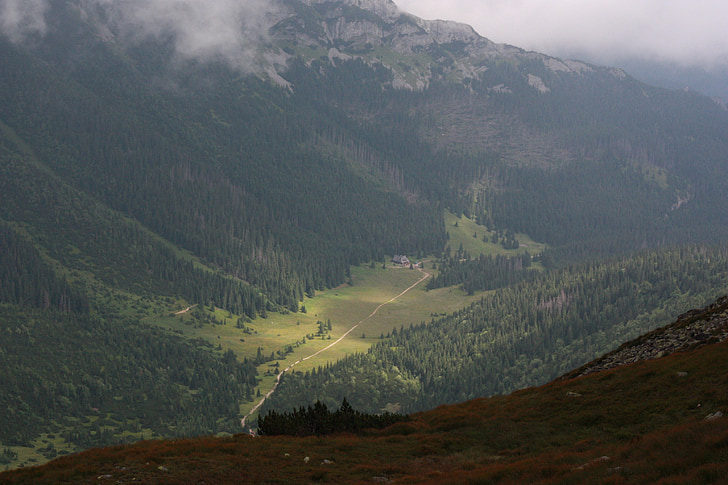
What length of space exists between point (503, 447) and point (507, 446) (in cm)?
48

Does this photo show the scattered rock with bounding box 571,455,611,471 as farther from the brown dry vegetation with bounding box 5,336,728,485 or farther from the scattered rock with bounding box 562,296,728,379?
the scattered rock with bounding box 562,296,728,379

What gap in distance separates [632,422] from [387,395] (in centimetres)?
15079

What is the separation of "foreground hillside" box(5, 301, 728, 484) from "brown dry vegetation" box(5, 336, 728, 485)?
0.10 m

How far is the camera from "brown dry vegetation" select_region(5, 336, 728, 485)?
40.3 m

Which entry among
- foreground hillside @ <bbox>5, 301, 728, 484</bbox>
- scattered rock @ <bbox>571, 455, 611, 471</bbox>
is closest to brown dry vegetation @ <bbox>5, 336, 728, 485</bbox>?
foreground hillside @ <bbox>5, 301, 728, 484</bbox>

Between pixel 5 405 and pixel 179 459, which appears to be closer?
pixel 179 459

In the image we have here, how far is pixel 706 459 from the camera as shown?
106ft

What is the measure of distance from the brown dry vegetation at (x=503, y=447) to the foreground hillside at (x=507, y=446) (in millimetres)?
101

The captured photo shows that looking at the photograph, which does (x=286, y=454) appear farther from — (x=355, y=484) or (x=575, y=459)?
(x=575, y=459)

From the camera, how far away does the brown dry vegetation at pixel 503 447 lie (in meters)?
40.3

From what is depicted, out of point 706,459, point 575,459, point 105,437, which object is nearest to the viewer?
point 706,459

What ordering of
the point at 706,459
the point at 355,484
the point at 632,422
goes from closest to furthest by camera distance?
the point at 706,459 → the point at 355,484 → the point at 632,422

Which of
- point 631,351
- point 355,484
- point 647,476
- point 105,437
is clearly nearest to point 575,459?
point 647,476

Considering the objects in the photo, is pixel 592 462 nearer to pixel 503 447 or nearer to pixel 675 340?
pixel 503 447
